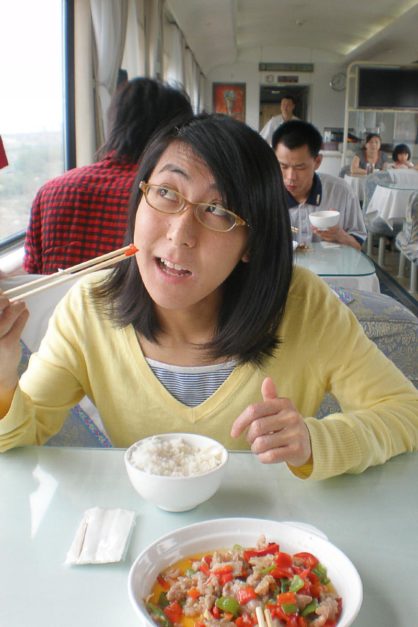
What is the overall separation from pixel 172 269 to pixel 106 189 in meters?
1.48

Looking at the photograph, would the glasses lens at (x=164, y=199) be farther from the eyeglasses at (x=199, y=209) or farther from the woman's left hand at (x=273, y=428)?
the woman's left hand at (x=273, y=428)

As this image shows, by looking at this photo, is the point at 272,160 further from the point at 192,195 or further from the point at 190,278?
the point at 190,278

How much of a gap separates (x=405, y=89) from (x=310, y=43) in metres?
2.97

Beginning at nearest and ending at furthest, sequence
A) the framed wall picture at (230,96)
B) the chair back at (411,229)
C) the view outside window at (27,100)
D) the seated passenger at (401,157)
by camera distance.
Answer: the view outside window at (27,100) → the chair back at (411,229) → the seated passenger at (401,157) → the framed wall picture at (230,96)

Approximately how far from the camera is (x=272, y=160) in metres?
1.13

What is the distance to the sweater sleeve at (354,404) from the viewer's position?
1000 mm

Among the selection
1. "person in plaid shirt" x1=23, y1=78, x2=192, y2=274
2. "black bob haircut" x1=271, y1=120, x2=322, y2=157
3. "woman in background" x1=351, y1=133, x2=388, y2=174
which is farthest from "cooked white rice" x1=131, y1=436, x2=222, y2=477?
"woman in background" x1=351, y1=133, x2=388, y2=174

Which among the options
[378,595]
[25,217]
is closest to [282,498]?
[378,595]

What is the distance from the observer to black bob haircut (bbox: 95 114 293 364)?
108 cm

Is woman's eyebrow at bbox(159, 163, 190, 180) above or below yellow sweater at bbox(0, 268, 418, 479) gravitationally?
above

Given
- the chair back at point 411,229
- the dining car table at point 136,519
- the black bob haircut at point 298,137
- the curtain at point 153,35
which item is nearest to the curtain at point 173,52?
the curtain at point 153,35

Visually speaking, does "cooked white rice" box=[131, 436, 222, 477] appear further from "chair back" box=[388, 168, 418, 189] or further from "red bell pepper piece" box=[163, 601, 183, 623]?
"chair back" box=[388, 168, 418, 189]

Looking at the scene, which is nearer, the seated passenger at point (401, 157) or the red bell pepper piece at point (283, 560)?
the red bell pepper piece at point (283, 560)

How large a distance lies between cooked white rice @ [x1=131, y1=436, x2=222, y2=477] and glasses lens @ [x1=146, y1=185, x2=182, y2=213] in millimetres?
405
